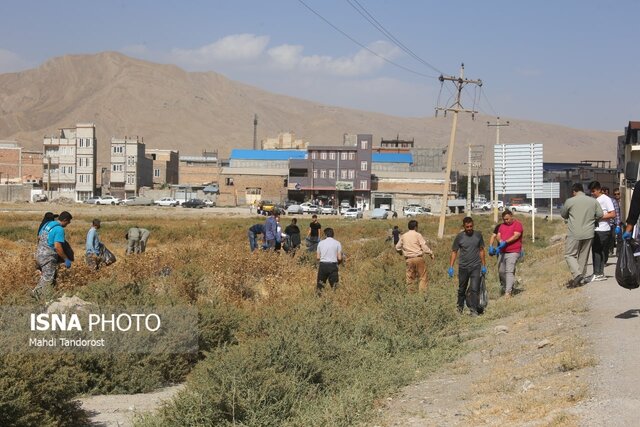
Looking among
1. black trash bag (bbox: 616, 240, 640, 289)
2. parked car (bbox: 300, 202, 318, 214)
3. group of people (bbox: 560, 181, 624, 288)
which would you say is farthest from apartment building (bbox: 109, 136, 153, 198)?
black trash bag (bbox: 616, 240, 640, 289)

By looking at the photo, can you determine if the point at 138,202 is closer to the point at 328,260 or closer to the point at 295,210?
the point at 295,210

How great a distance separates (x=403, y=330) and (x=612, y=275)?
524cm

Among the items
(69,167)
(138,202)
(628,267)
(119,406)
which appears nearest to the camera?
(119,406)

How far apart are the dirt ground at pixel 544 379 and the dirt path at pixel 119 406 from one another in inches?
98.3

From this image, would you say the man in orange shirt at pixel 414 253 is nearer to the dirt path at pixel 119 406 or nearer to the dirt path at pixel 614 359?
the dirt path at pixel 614 359

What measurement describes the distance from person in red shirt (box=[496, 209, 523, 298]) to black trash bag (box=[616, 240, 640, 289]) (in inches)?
173

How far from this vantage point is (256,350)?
8.55 m

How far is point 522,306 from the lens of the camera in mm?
13211

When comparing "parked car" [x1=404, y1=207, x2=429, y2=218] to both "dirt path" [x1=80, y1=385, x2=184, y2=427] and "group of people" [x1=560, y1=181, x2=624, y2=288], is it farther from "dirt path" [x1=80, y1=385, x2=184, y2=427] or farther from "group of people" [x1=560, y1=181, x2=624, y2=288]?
"dirt path" [x1=80, y1=385, x2=184, y2=427]

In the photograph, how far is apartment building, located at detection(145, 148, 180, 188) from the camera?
13862 cm

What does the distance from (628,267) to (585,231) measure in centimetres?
316

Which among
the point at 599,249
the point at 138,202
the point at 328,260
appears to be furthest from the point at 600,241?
the point at 138,202

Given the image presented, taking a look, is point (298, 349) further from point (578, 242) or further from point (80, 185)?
point (80, 185)

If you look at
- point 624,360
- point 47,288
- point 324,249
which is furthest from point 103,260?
point 624,360
